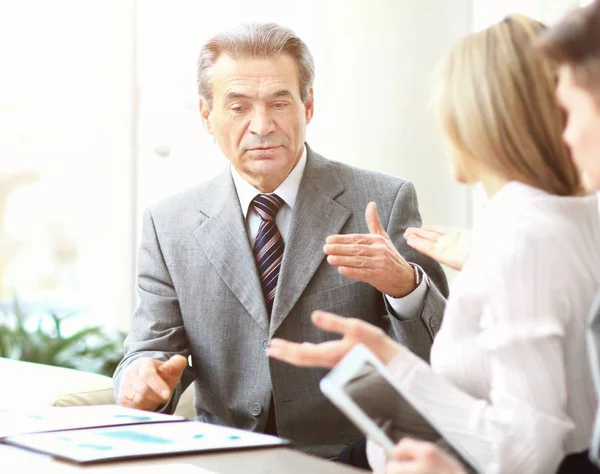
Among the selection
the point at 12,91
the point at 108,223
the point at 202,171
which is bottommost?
the point at 108,223

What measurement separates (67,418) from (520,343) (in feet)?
2.98

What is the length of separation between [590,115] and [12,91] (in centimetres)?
404

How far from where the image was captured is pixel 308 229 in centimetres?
225

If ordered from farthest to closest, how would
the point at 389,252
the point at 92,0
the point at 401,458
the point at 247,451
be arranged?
the point at 92,0, the point at 389,252, the point at 247,451, the point at 401,458

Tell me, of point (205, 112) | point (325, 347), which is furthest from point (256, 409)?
point (325, 347)

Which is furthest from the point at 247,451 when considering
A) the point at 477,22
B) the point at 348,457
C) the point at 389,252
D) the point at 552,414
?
the point at 477,22

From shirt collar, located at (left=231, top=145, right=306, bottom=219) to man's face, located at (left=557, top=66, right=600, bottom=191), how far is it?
1217 mm

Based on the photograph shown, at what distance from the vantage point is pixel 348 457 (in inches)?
65.4

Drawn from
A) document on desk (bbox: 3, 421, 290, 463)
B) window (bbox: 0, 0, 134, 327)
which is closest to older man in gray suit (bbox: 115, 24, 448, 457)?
document on desk (bbox: 3, 421, 290, 463)

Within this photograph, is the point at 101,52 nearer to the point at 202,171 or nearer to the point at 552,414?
the point at 202,171

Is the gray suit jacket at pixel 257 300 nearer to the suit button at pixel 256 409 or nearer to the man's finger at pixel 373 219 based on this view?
the suit button at pixel 256 409

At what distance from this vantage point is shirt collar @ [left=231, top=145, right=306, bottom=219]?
91.6 inches

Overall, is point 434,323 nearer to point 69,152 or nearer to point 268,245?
point 268,245

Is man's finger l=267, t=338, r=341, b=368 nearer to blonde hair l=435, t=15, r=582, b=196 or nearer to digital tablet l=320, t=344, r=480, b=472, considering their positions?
digital tablet l=320, t=344, r=480, b=472
